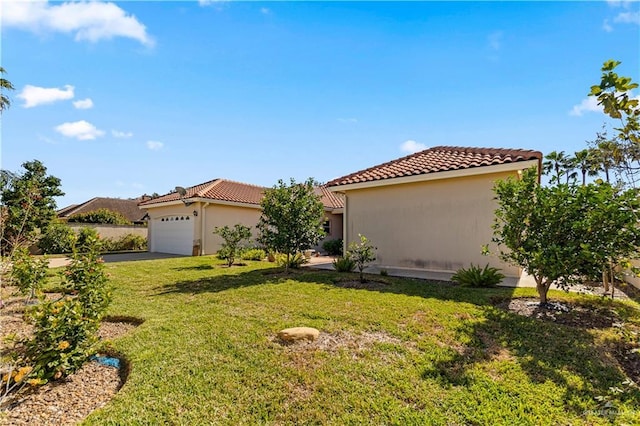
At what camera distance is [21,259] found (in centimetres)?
762

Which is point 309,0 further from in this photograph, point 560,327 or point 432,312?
point 560,327

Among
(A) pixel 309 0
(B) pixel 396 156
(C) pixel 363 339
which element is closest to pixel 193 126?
(A) pixel 309 0

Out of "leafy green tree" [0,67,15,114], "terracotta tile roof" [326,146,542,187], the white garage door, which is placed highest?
"leafy green tree" [0,67,15,114]

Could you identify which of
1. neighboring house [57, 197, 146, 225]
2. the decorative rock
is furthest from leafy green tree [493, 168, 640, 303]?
neighboring house [57, 197, 146, 225]

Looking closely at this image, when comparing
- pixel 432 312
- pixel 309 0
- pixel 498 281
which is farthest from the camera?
pixel 309 0

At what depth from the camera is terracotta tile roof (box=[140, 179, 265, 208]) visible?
20266 mm

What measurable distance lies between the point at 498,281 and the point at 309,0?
10.3 metres

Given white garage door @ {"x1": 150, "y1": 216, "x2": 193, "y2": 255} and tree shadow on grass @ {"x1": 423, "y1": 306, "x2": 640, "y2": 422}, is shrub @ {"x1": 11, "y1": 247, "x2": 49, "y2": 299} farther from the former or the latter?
white garage door @ {"x1": 150, "y1": 216, "x2": 193, "y2": 255}

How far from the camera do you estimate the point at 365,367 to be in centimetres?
432

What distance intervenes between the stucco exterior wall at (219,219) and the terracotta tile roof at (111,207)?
24417 mm

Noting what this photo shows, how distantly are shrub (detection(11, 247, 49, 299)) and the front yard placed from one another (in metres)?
2.19

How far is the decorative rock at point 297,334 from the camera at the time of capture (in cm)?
516

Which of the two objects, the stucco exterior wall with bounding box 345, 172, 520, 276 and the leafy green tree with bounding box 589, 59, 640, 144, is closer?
the leafy green tree with bounding box 589, 59, 640, 144

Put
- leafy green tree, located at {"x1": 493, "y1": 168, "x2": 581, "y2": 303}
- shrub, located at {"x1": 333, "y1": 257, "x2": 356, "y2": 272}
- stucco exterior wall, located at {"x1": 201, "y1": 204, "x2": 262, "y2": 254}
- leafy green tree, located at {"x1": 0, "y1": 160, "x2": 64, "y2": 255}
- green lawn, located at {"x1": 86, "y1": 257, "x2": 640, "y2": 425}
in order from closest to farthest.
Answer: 1. green lawn, located at {"x1": 86, "y1": 257, "x2": 640, "y2": 425}
2. leafy green tree, located at {"x1": 493, "y1": 168, "x2": 581, "y2": 303}
3. shrub, located at {"x1": 333, "y1": 257, "x2": 356, "y2": 272}
4. leafy green tree, located at {"x1": 0, "y1": 160, "x2": 64, "y2": 255}
5. stucco exterior wall, located at {"x1": 201, "y1": 204, "x2": 262, "y2": 254}
